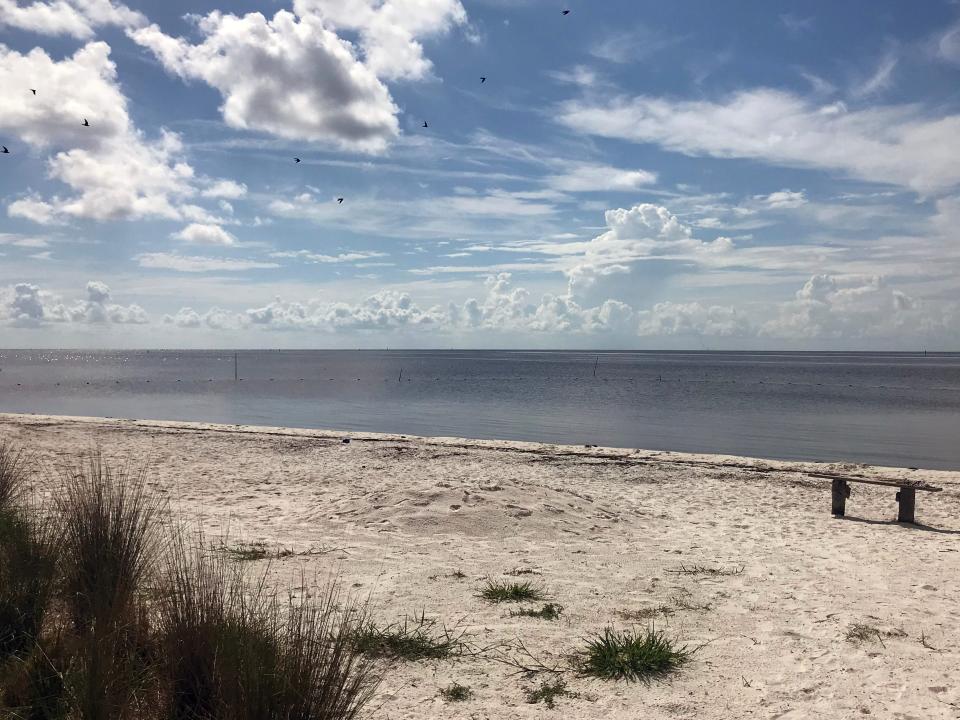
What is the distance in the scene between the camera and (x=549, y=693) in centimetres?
464

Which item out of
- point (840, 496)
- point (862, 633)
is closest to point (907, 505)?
point (840, 496)

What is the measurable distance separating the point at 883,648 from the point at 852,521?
666cm

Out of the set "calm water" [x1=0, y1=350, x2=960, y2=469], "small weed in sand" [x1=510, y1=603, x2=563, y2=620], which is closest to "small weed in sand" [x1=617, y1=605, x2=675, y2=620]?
"small weed in sand" [x1=510, y1=603, x2=563, y2=620]

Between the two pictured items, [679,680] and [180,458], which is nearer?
[679,680]

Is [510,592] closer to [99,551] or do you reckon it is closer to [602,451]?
[99,551]

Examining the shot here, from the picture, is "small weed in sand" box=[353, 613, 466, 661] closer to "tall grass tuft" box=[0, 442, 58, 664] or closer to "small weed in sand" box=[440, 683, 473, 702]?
"small weed in sand" box=[440, 683, 473, 702]

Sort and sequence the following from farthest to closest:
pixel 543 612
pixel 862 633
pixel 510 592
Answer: pixel 510 592
pixel 543 612
pixel 862 633

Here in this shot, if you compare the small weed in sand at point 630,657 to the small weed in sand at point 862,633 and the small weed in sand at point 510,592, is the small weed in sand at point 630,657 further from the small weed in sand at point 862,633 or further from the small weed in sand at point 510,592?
the small weed in sand at point 862,633

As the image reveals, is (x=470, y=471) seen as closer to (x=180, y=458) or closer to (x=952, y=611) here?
(x=180, y=458)

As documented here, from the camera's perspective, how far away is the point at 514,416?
3516cm

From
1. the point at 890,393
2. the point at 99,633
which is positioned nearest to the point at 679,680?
the point at 99,633

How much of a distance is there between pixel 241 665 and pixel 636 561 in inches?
229

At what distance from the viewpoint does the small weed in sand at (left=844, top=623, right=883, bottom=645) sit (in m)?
5.66

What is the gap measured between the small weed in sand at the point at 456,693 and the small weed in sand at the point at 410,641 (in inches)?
17.7
